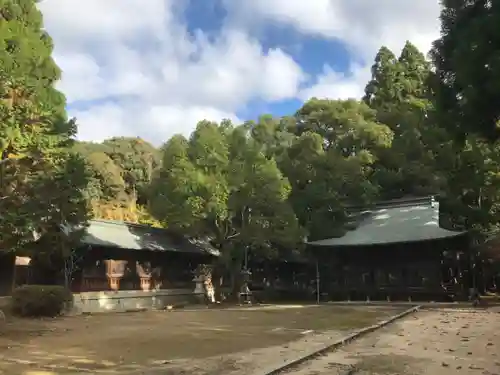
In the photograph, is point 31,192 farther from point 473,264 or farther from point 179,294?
point 473,264

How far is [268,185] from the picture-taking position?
25.8m

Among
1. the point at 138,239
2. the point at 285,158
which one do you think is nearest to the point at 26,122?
the point at 138,239

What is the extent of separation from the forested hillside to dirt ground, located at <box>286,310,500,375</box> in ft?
12.3

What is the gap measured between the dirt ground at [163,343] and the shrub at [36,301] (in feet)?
4.07

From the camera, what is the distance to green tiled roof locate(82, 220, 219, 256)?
23.6 metres

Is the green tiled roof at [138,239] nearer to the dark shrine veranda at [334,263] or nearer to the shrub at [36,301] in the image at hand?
the dark shrine veranda at [334,263]

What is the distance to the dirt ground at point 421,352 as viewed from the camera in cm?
763

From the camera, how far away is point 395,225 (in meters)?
29.0

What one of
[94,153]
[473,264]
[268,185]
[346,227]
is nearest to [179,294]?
[268,185]

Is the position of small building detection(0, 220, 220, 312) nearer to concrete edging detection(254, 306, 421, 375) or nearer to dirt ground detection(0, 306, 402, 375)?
dirt ground detection(0, 306, 402, 375)

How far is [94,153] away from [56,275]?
103ft

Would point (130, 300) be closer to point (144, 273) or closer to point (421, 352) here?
point (144, 273)

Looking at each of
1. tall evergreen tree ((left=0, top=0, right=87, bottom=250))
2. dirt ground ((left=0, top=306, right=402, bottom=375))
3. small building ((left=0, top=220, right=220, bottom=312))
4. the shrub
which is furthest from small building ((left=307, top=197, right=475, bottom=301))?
tall evergreen tree ((left=0, top=0, right=87, bottom=250))

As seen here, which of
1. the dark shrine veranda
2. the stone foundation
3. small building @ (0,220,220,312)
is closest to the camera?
small building @ (0,220,220,312)
